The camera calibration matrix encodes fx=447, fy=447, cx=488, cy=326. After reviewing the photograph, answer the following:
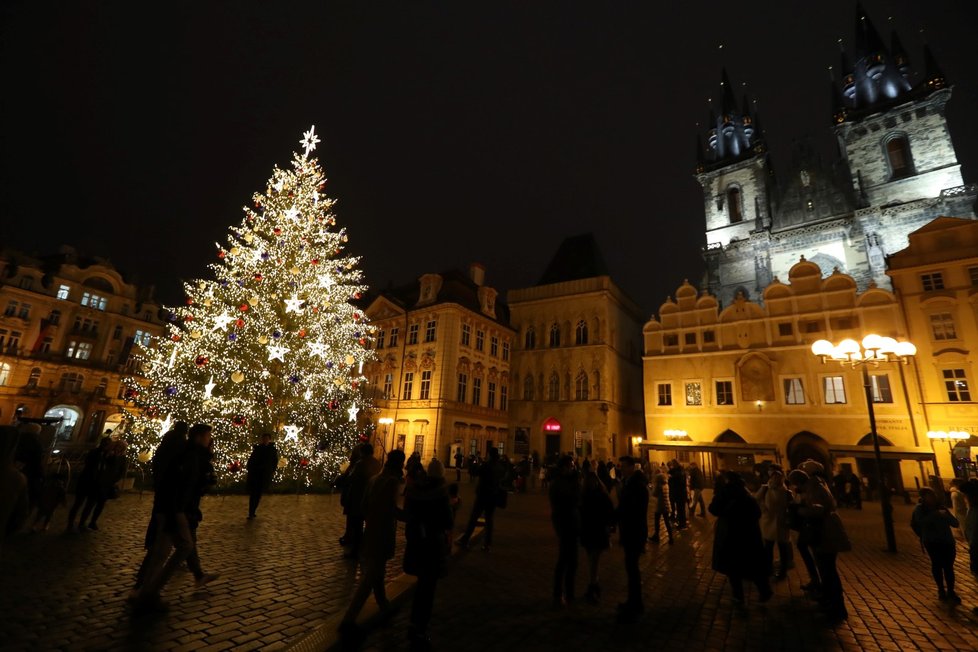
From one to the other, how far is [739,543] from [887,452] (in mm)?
21303

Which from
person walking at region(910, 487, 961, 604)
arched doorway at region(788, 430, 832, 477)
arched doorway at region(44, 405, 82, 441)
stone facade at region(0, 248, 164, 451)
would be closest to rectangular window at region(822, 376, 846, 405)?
arched doorway at region(788, 430, 832, 477)

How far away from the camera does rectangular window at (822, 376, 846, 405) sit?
24609 mm

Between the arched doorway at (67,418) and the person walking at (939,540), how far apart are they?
5450 cm

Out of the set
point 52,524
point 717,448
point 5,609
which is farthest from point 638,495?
point 717,448

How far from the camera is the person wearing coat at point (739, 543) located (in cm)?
593

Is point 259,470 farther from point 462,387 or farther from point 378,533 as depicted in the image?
point 462,387

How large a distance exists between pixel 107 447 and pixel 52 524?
1.98m

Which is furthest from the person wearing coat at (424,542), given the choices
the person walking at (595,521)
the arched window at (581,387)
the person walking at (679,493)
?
the arched window at (581,387)

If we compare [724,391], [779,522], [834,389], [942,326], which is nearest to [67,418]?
[779,522]

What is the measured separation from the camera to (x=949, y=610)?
6180mm

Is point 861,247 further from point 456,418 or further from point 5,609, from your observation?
point 5,609

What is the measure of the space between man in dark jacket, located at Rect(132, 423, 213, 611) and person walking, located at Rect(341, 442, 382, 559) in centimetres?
229

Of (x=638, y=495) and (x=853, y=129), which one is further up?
(x=853, y=129)

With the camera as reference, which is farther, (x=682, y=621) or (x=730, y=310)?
(x=730, y=310)
